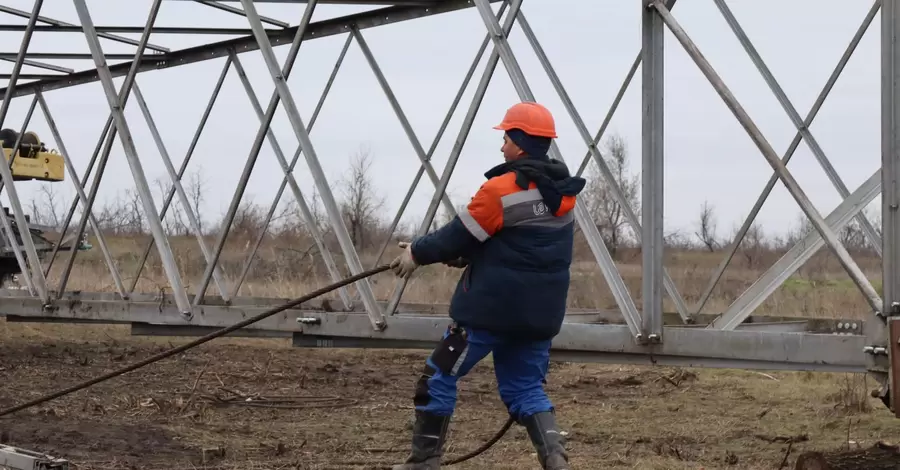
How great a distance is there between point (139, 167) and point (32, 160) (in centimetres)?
789

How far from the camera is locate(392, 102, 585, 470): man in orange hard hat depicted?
5.72m

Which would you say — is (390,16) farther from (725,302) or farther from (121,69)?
(725,302)

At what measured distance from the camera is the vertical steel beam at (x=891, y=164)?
5496 millimetres

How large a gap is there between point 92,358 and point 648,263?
9982mm

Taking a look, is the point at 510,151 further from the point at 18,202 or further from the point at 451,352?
the point at 18,202

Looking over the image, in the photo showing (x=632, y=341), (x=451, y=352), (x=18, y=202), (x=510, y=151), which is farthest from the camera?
(x=18, y=202)

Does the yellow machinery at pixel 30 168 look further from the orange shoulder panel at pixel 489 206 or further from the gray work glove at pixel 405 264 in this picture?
the orange shoulder panel at pixel 489 206

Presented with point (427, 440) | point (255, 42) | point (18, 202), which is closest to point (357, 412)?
point (18, 202)

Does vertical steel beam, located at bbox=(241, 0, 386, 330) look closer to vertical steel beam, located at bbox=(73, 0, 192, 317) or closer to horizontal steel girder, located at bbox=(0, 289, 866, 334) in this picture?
horizontal steel girder, located at bbox=(0, 289, 866, 334)

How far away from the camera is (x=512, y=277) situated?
18.7ft

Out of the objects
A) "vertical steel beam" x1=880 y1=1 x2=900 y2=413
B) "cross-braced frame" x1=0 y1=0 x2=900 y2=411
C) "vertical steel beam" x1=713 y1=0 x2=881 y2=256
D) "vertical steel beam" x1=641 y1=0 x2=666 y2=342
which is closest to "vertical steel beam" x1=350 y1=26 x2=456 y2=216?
"cross-braced frame" x1=0 y1=0 x2=900 y2=411

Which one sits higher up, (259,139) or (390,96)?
(390,96)

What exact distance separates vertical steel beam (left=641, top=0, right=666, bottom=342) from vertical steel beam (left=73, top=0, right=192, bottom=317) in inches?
156

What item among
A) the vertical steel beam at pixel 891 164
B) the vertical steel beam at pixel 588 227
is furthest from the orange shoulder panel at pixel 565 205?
the vertical steel beam at pixel 891 164
